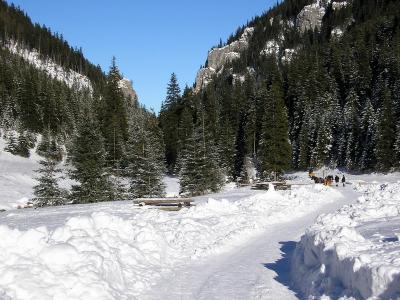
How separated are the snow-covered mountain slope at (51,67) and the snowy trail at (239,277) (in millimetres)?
159199

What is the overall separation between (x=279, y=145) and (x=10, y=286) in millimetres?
48234

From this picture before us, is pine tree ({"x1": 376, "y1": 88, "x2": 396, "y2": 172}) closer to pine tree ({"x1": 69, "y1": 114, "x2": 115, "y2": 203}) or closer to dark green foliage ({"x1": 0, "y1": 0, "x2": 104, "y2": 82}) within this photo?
pine tree ({"x1": 69, "y1": 114, "x2": 115, "y2": 203})

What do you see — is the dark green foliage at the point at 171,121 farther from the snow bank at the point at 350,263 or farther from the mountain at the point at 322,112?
the snow bank at the point at 350,263

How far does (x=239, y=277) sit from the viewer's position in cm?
1095

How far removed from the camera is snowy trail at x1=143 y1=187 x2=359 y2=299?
31.7 feet

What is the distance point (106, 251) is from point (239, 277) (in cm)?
345

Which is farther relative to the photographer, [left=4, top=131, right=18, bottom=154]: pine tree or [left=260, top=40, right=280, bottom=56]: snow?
[left=260, top=40, right=280, bottom=56]: snow

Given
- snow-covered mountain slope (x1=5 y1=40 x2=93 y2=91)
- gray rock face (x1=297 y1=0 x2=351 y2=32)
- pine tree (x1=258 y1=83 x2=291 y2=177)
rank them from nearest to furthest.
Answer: pine tree (x1=258 y1=83 x2=291 y2=177) < snow-covered mountain slope (x1=5 y1=40 x2=93 y2=91) < gray rock face (x1=297 y1=0 x2=351 y2=32)

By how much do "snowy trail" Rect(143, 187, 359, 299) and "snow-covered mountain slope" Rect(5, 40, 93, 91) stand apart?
159 metres

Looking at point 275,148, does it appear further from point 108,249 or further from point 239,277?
point 108,249

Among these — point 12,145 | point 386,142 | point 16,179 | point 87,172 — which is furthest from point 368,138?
point 12,145

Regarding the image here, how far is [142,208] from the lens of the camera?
2306cm

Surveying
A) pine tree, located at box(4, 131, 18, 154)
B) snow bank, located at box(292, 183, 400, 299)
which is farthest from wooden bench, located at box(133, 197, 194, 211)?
pine tree, located at box(4, 131, 18, 154)

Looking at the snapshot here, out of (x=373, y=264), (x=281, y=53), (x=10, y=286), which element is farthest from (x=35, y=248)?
(x=281, y=53)
